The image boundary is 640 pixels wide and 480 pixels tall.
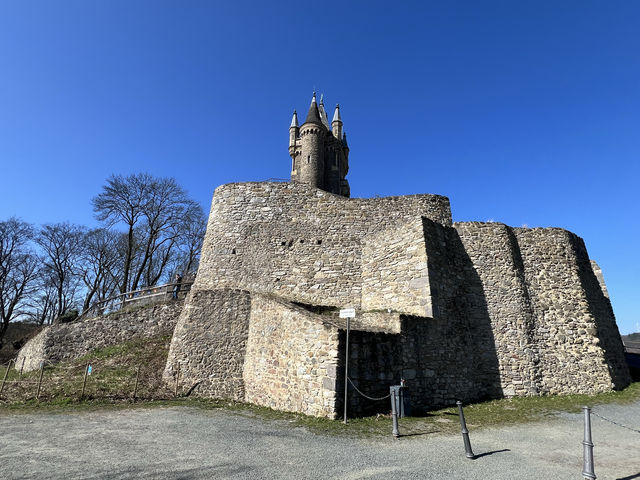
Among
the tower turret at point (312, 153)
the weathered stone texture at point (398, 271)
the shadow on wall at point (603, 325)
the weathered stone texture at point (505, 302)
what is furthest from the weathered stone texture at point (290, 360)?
the tower turret at point (312, 153)

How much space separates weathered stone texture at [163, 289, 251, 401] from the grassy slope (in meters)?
0.70

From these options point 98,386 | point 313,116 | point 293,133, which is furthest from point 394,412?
point 293,133

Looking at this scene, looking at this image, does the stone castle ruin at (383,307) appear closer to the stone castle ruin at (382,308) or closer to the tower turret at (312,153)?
the stone castle ruin at (382,308)

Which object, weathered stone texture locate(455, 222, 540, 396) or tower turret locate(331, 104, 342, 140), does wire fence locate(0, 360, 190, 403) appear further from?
tower turret locate(331, 104, 342, 140)

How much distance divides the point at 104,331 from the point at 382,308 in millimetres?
14070

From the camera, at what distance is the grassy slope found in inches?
340

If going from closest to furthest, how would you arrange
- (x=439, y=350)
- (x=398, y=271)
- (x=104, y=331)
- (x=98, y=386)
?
(x=98, y=386) < (x=439, y=350) < (x=398, y=271) < (x=104, y=331)

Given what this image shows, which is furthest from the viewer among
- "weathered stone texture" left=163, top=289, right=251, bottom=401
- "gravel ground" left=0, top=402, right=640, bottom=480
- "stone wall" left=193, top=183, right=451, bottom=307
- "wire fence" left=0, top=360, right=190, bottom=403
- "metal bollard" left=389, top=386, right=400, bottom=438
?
"stone wall" left=193, top=183, right=451, bottom=307

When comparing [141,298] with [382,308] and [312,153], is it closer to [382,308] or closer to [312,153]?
[382,308]

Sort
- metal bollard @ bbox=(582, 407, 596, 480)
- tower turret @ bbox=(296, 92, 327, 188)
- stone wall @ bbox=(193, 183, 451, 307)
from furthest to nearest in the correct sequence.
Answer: tower turret @ bbox=(296, 92, 327, 188) → stone wall @ bbox=(193, 183, 451, 307) → metal bollard @ bbox=(582, 407, 596, 480)

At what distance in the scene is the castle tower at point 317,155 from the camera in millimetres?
39938

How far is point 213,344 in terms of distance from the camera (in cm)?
1306

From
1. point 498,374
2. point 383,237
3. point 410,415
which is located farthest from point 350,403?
point 383,237

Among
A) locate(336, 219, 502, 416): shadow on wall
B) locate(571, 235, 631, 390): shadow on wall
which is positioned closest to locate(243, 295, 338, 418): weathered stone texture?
locate(336, 219, 502, 416): shadow on wall
